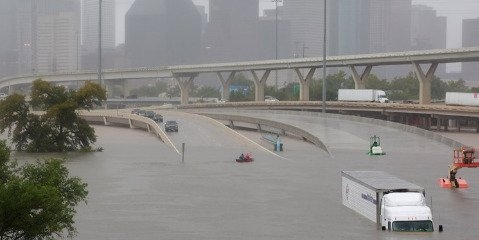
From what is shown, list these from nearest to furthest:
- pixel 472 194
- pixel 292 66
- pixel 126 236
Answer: pixel 126 236 < pixel 472 194 < pixel 292 66

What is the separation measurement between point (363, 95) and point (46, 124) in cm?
6204

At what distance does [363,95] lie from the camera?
134500 mm

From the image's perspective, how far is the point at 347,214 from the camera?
4256 cm

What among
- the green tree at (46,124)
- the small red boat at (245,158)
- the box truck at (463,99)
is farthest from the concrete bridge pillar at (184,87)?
the small red boat at (245,158)

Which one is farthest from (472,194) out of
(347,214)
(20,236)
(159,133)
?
(159,133)

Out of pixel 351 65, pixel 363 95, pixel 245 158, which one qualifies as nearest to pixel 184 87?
pixel 351 65

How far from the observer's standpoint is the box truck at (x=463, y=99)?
11106 centimetres

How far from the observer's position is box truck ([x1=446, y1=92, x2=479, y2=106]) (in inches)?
4373

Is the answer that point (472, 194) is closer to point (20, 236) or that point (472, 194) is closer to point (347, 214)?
point (347, 214)

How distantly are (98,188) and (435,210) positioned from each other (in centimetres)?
1909

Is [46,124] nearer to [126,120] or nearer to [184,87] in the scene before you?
[126,120]

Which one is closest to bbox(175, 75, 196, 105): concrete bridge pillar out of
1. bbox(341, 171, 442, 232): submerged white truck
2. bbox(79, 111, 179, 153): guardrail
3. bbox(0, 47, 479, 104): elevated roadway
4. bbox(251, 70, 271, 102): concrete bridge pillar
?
bbox(0, 47, 479, 104): elevated roadway

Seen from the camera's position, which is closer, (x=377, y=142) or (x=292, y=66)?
(x=377, y=142)

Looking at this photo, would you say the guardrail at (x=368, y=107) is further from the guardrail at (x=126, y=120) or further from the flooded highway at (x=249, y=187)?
the guardrail at (x=126, y=120)
